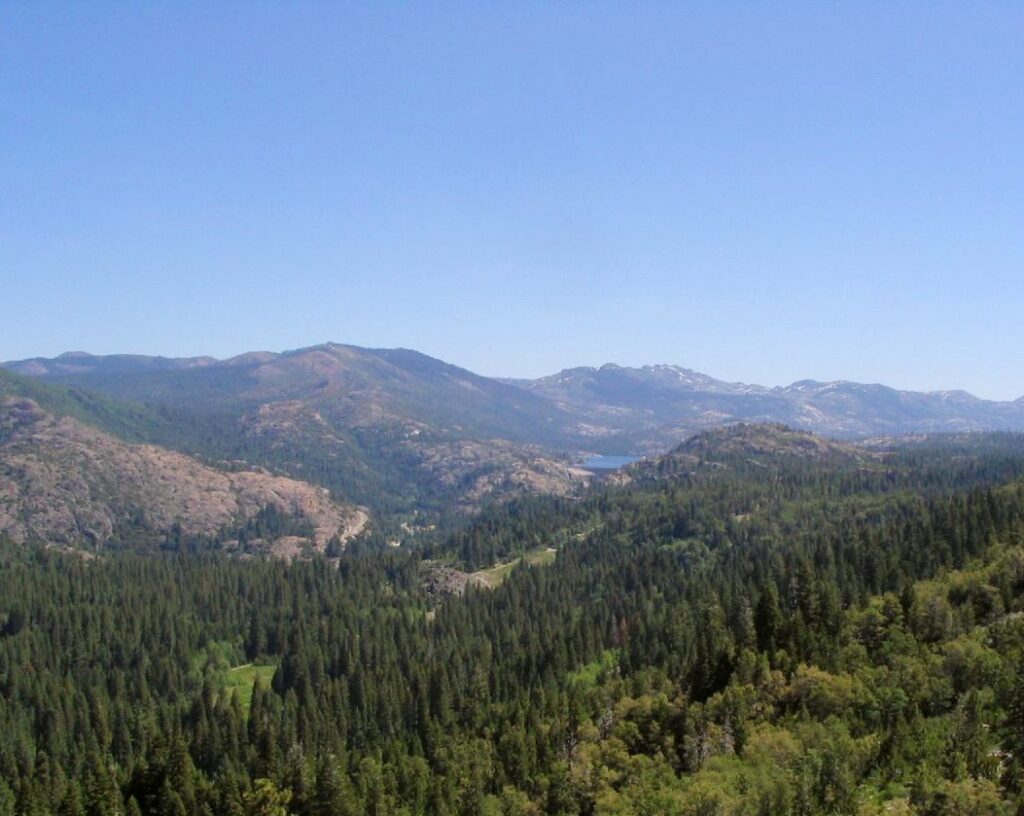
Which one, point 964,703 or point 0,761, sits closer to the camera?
point 964,703

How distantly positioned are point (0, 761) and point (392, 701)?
224 feet

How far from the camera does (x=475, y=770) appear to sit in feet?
375

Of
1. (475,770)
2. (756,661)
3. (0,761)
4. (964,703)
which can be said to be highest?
(964,703)

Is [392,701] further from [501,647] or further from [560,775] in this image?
[560,775]

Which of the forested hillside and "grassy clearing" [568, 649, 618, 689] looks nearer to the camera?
the forested hillside

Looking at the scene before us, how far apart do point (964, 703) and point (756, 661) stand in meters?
41.4

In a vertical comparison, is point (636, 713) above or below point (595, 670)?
above

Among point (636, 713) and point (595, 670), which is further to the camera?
point (595, 670)

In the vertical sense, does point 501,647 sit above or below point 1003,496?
below

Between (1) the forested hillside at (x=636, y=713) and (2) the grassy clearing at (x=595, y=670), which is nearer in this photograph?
(1) the forested hillside at (x=636, y=713)

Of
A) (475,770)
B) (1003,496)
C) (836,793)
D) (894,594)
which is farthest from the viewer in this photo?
(1003,496)

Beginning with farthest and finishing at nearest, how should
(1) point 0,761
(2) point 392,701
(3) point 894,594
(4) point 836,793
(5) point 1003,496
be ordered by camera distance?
(5) point 1003,496, (2) point 392,701, (1) point 0,761, (3) point 894,594, (4) point 836,793

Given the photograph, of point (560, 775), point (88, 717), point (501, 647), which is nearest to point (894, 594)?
point (560, 775)

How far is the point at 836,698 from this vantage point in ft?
321
